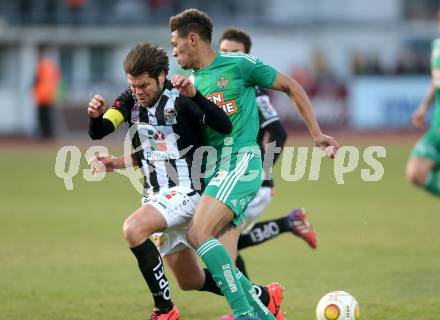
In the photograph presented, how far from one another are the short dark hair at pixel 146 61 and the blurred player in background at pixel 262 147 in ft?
6.12

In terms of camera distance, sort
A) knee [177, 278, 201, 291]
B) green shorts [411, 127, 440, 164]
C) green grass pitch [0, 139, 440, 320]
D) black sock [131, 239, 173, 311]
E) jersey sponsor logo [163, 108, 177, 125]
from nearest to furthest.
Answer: black sock [131, 239, 173, 311], jersey sponsor logo [163, 108, 177, 125], knee [177, 278, 201, 291], green grass pitch [0, 139, 440, 320], green shorts [411, 127, 440, 164]

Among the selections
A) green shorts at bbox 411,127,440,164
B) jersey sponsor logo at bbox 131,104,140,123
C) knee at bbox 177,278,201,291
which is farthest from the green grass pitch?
jersey sponsor logo at bbox 131,104,140,123

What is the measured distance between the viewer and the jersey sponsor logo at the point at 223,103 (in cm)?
703

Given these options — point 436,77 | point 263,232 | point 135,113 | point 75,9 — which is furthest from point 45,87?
point 135,113

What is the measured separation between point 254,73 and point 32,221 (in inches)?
312

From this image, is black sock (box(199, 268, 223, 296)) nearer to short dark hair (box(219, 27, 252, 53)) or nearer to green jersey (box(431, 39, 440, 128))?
short dark hair (box(219, 27, 252, 53))

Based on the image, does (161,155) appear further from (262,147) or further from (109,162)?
(262,147)

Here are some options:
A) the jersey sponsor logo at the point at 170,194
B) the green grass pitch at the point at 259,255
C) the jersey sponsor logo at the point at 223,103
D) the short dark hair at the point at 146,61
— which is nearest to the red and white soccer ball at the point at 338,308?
the green grass pitch at the point at 259,255

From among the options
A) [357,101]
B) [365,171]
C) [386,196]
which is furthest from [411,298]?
[357,101]

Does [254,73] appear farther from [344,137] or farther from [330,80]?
[330,80]

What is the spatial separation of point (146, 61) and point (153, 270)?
1.50m

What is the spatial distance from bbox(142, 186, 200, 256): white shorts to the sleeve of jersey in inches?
38.1

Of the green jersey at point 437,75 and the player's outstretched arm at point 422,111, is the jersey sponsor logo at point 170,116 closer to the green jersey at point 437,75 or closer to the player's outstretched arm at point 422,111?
the green jersey at point 437,75

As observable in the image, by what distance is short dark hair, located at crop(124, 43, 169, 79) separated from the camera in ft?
22.0
